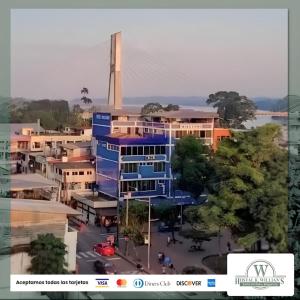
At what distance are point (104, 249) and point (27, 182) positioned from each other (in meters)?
0.63

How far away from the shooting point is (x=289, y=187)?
420cm

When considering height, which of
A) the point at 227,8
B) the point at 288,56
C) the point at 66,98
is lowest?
the point at 66,98

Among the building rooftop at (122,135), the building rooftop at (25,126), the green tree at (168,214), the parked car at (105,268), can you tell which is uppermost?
the building rooftop at (25,126)

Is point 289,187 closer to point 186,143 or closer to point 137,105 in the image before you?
point 186,143

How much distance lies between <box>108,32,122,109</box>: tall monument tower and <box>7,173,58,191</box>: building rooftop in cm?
64

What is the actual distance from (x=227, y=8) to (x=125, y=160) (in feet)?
3.70

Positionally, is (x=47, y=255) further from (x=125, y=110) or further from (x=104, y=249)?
(x=125, y=110)

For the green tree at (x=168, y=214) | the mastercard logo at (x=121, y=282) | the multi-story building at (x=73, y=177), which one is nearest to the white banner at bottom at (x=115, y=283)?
the mastercard logo at (x=121, y=282)

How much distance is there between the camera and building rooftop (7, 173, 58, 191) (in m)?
4.21

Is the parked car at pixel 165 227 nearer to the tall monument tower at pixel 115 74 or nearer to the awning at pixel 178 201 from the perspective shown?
the awning at pixel 178 201

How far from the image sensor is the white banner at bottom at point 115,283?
4125 mm

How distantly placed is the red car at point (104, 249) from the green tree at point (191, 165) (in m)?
0.58

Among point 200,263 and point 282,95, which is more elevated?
point 282,95

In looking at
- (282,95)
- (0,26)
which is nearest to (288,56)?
(282,95)
